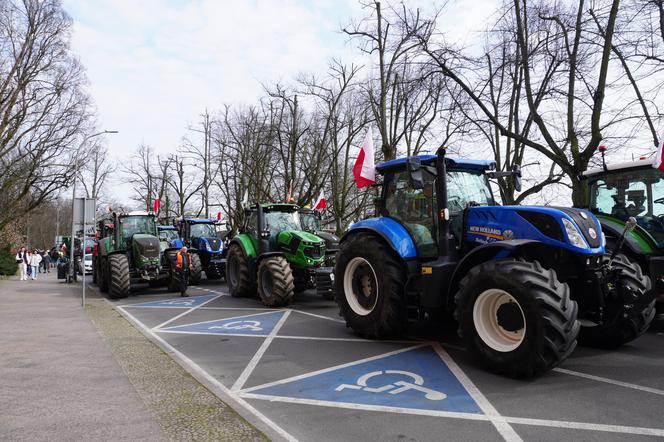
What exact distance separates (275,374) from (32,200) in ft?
86.5

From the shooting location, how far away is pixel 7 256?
2897cm

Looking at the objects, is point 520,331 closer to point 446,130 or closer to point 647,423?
point 647,423

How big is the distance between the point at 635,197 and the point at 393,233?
13.3ft

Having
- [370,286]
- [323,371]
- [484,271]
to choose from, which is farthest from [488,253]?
[323,371]

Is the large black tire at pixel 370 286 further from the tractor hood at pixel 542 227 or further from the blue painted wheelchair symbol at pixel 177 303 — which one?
the blue painted wheelchair symbol at pixel 177 303

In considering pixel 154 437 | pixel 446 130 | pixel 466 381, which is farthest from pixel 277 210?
pixel 446 130

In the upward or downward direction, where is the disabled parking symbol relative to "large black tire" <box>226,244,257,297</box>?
downward

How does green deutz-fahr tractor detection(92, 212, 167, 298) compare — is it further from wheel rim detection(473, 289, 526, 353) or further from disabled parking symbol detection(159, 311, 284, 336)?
wheel rim detection(473, 289, 526, 353)

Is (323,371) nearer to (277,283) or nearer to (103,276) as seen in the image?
Answer: (277,283)

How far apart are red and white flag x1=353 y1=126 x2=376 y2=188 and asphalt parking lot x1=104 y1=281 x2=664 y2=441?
8.13 ft

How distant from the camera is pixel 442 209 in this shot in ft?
20.6

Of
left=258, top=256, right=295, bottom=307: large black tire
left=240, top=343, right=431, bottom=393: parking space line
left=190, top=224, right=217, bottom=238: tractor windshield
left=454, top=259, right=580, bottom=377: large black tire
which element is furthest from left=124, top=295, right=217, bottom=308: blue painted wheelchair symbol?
left=454, top=259, right=580, bottom=377: large black tire

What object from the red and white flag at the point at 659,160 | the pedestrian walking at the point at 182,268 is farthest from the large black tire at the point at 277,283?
the red and white flag at the point at 659,160

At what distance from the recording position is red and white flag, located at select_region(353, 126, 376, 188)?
7.61 metres
